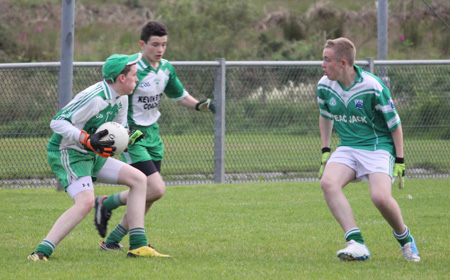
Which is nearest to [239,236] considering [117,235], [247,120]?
[117,235]

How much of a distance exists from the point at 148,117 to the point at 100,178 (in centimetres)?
83

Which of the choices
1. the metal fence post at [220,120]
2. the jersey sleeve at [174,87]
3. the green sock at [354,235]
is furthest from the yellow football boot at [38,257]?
the metal fence post at [220,120]

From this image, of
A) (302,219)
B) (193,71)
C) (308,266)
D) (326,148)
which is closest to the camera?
(308,266)

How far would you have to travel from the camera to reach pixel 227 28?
84.4 ft

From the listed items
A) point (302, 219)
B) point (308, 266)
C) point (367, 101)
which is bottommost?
point (302, 219)

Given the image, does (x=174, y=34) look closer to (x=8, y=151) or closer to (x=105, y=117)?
(x=8, y=151)

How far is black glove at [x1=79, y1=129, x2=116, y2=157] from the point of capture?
5219 mm

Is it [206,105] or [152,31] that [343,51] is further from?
[152,31]

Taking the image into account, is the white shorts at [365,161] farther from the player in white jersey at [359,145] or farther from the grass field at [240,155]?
the grass field at [240,155]

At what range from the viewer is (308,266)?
531 cm

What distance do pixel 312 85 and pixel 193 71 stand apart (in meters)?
2.08

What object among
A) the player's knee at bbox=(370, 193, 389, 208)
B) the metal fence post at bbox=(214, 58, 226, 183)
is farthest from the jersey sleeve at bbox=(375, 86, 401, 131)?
the metal fence post at bbox=(214, 58, 226, 183)

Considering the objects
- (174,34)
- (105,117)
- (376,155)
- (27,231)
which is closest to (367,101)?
(376,155)

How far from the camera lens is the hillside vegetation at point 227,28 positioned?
985 inches
